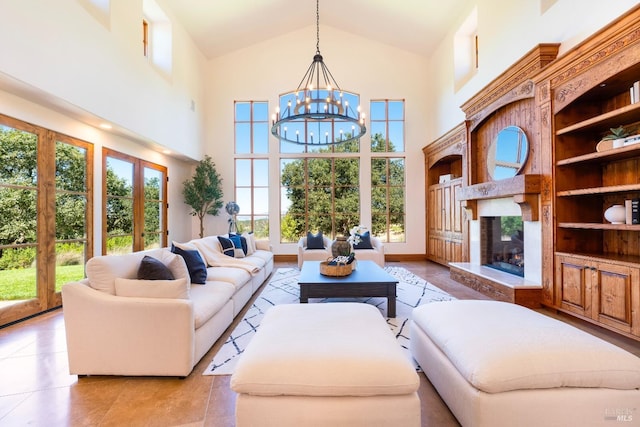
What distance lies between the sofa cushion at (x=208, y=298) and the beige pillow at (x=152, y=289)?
23 cm

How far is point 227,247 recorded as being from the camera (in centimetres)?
498

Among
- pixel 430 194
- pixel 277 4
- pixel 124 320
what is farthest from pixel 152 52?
pixel 430 194

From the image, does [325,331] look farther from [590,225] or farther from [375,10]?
[375,10]

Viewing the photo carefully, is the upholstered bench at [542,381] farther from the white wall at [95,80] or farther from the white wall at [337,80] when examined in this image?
the white wall at [337,80]

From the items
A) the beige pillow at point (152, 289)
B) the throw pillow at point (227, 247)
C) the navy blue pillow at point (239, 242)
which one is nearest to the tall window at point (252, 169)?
the navy blue pillow at point (239, 242)

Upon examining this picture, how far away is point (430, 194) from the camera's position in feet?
25.1

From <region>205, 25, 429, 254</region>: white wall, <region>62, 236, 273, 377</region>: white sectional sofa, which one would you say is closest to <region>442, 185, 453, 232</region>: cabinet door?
<region>205, 25, 429, 254</region>: white wall

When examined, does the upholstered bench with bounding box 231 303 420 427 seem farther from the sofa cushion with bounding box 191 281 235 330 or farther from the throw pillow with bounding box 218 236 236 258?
the throw pillow with bounding box 218 236 236 258

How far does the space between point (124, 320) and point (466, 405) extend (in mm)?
2262

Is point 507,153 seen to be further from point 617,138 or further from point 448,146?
point 448,146

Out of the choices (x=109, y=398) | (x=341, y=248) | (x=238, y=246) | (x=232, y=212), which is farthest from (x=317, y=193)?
(x=109, y=398)

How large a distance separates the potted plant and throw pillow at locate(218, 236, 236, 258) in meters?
2.58

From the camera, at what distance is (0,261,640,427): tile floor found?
5.83 ft

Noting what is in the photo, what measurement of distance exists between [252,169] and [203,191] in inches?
55.1
